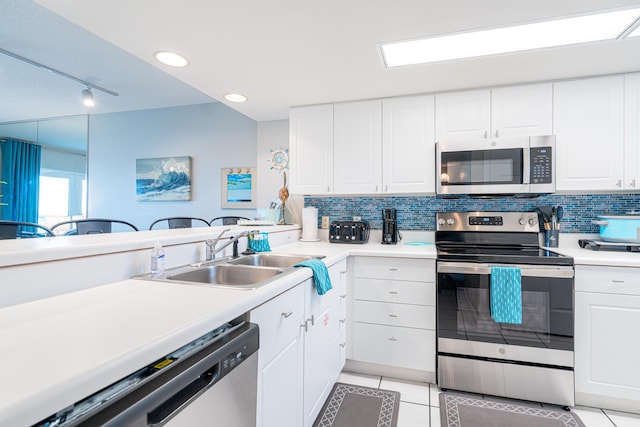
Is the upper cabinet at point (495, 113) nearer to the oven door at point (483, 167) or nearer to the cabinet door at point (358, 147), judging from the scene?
the oven door at point (483, 167)

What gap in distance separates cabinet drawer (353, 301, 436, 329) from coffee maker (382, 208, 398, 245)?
59 centimetres

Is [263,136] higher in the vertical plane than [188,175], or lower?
higher

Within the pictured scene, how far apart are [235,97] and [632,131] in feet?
9.43

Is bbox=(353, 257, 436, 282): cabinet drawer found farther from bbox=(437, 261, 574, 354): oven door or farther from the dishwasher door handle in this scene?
the dishwasher door handle

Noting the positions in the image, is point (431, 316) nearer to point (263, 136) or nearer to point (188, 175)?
point (263, 136)

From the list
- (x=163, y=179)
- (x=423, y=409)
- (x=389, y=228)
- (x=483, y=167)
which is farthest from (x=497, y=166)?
(x=163, y=179)

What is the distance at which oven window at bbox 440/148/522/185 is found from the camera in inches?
85.6

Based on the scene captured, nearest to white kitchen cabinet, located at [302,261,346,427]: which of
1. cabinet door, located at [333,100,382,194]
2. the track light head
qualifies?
cabinet door, located at [333,100,382,194]

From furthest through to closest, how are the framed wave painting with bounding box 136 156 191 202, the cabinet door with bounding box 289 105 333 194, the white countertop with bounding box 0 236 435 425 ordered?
the framed wave painting with bounding box 136 156 191 202 < the cabinet door with bounding box 289 105 333 194 < the white countertop with bounding box 0 236 435 425

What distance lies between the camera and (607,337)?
5.83 ft

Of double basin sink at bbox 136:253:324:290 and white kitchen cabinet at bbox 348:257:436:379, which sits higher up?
double basin sink at bbox 136:253:324:290

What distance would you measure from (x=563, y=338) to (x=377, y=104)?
2038 millimetres

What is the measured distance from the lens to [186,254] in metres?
1.50

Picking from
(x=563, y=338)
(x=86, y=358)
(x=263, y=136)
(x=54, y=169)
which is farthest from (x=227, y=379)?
(x=54, y=169)
